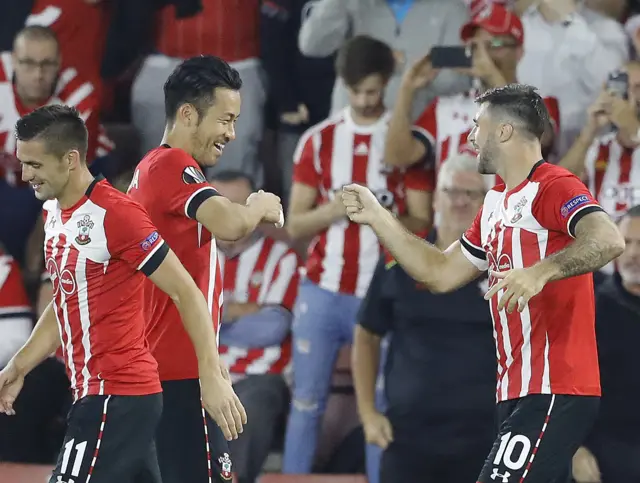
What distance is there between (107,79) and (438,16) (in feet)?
6.07

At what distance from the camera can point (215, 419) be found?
12.5 feet

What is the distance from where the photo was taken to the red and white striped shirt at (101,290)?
389cm

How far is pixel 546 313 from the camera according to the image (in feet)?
13.2

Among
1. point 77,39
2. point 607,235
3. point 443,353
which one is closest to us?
point 607,235

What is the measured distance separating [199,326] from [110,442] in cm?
44

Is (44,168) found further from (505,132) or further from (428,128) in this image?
(428,128)

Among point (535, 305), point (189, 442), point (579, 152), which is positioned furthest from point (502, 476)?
point (579, 152)

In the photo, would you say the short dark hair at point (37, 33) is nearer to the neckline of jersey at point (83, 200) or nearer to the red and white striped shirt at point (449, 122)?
the red and white striped shirt at point (449, 122)

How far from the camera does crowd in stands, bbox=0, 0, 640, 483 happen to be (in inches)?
217

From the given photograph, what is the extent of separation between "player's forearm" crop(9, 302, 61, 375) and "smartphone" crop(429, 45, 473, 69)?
8.34 feet

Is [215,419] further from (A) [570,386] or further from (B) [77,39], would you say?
(B) [77,39]

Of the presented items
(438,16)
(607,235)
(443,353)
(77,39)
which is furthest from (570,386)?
(77,39)

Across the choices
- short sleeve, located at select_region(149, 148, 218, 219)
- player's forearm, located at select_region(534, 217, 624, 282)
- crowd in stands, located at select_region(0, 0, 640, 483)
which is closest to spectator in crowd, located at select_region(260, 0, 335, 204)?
crowd in stands, located at select_region(0, 0, 640, 483)

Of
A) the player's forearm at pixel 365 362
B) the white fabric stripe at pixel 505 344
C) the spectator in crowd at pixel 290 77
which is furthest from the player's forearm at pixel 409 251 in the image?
the spectator in crowd at pixel 290 77
